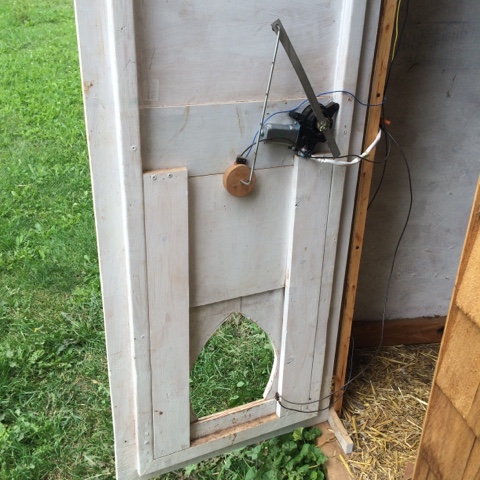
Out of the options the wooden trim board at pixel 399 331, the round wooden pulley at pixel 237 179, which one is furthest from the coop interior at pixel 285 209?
the wooden trim board at pixel 399 331

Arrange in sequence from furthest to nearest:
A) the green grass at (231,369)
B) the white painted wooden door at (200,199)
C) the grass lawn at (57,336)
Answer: the green grass at (231,369) < the grass lawn at (57,336) < the white painted wooden door at (200,199)

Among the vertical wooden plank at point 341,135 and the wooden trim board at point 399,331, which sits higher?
the vertical wooden plank at point 341,135

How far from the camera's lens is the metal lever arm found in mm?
1430

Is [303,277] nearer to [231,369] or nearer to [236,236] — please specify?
[236,236]

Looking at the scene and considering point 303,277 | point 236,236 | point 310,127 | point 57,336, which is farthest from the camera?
point 57,336

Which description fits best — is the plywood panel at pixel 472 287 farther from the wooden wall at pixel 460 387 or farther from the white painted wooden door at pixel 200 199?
the white painted wooden door at pixel 200 199

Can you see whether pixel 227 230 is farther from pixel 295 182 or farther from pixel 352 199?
pixel 352 199

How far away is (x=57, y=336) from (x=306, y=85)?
197cm

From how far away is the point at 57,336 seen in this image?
2.87 metres

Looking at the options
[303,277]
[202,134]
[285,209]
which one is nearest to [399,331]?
[303,277]

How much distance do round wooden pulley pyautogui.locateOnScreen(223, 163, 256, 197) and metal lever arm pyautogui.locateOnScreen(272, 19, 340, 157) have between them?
9.7 inches

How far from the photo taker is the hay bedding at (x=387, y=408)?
2172 millimetres

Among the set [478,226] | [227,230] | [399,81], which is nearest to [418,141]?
[399,81]

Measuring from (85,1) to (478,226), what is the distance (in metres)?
1.03
